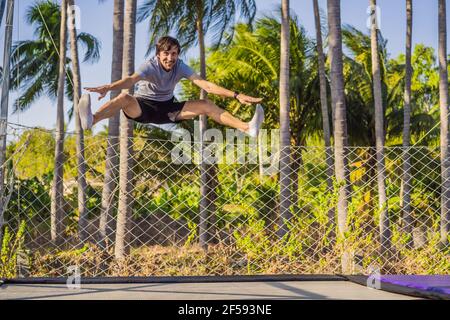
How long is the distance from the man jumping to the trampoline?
0.98m

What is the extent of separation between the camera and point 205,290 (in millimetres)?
3885

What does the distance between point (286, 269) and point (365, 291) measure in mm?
2500

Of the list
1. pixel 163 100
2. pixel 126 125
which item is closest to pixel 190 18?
pixel 126 125

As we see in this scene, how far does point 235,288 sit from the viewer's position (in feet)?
13.1

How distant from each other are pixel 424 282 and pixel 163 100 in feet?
6.49

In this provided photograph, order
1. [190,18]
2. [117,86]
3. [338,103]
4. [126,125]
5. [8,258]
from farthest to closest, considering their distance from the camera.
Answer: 1. [190,18]
2. [126,125]
3. [338,103]
4. [8,258]
5. [117,86]

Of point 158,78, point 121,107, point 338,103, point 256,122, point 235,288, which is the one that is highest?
point 338,103

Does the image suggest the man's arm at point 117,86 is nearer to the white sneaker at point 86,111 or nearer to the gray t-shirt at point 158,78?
the gray t-shirt at point 158,78

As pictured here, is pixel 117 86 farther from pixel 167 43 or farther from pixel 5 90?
pixel 5 90

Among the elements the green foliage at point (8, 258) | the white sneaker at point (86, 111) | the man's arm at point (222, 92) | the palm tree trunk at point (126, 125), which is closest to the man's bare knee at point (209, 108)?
the man's arm at point (222, 92)

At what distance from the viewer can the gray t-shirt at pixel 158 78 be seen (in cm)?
400

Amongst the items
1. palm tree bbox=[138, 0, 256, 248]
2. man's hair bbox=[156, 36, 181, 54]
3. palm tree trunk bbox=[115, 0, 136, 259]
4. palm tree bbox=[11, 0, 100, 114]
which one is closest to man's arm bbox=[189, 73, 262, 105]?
man's hair bbox=[156, 36, 181, 54]
